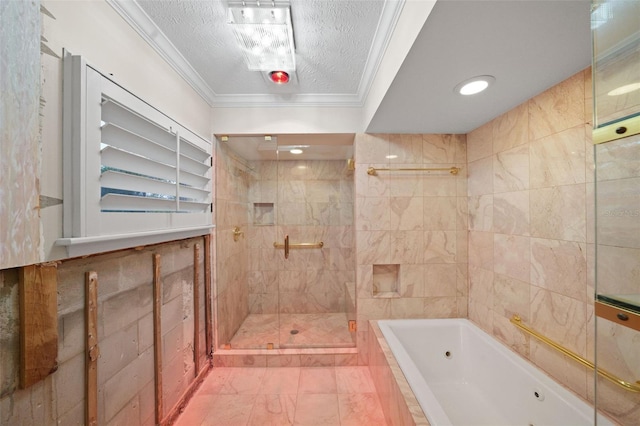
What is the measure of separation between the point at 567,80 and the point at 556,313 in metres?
1.26

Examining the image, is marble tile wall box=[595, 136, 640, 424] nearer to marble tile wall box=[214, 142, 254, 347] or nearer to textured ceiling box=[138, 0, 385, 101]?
textured ceiling box=[138, 0, 385, 101]

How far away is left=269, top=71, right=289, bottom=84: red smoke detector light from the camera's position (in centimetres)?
180

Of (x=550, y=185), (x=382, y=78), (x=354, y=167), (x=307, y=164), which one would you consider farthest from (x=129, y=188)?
(x=550, y=185)

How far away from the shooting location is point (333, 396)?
181 centimetres

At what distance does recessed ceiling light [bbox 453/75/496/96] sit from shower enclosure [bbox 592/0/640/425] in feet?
1.95

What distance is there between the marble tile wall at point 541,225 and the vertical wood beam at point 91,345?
2285mm

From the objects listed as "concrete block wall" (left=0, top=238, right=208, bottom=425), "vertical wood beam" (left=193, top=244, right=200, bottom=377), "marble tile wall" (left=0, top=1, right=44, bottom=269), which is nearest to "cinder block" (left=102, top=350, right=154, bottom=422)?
"concrete block wall" (left=0, top=238, right=208, bottom=425)

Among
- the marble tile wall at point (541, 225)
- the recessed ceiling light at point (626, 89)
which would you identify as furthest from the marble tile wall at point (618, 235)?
the marble tile wall at point (541, 225)

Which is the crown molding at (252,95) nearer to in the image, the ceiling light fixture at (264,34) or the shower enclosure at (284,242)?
the shower enclosure at (284,242)

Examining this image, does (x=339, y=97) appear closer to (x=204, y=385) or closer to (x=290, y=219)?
(x=290, y=219)

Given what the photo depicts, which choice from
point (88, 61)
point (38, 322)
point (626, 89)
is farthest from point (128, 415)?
point (626, 89)

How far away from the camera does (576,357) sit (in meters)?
1.23

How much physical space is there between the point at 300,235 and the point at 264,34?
1.91 metres

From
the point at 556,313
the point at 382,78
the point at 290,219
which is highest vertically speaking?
the point at 382,78
